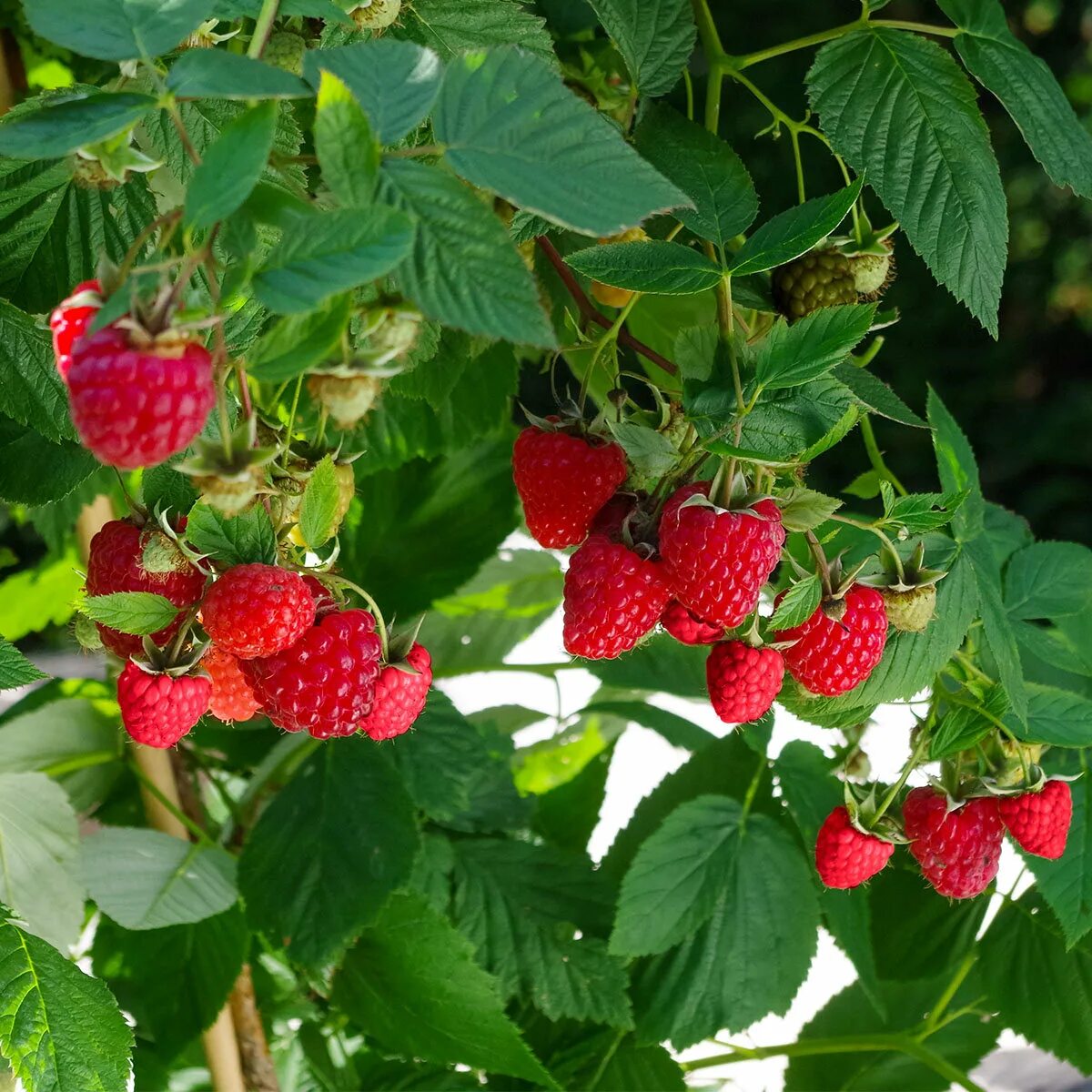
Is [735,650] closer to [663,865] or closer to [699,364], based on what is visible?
[699,364]

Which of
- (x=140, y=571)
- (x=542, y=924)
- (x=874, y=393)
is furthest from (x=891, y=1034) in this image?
(x=140, y=571)

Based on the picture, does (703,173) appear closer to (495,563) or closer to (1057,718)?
(1057,718)

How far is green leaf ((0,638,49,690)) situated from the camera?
0.39m

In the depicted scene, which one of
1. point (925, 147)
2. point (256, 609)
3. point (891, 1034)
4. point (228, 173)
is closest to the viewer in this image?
point (228, 173)

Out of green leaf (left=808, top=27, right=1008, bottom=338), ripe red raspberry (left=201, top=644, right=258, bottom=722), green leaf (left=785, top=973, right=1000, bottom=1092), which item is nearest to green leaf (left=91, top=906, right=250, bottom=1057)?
ripe red raspberry (left=201, top=644, right=258, bottom=722)

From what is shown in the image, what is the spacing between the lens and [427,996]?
0.62 meters

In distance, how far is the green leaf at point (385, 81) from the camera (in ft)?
0.84

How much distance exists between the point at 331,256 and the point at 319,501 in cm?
12

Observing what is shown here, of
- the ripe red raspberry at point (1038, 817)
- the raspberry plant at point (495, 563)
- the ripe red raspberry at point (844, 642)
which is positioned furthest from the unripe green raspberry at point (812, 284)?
the ripe red raspberry at point (1038, 817)

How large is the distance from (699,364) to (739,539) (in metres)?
0.06

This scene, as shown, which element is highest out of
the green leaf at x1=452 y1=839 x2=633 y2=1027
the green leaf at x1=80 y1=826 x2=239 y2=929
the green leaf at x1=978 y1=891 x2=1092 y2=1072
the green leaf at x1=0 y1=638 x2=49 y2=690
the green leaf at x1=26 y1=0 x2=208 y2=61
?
the green leaf at x1=26 y1=0 x2=208 y2=61

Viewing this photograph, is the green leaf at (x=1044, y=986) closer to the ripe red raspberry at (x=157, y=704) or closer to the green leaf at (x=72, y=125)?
the ripe red raspberry at (x=157, y=704)

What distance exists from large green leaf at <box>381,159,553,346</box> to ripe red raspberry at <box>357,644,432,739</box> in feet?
0.51

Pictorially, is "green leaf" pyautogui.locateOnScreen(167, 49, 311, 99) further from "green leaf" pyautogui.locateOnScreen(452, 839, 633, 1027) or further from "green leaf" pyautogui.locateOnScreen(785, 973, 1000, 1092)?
"green leaf" pyautogui.locateOnScreen(785, 973, 1000, 1092)
